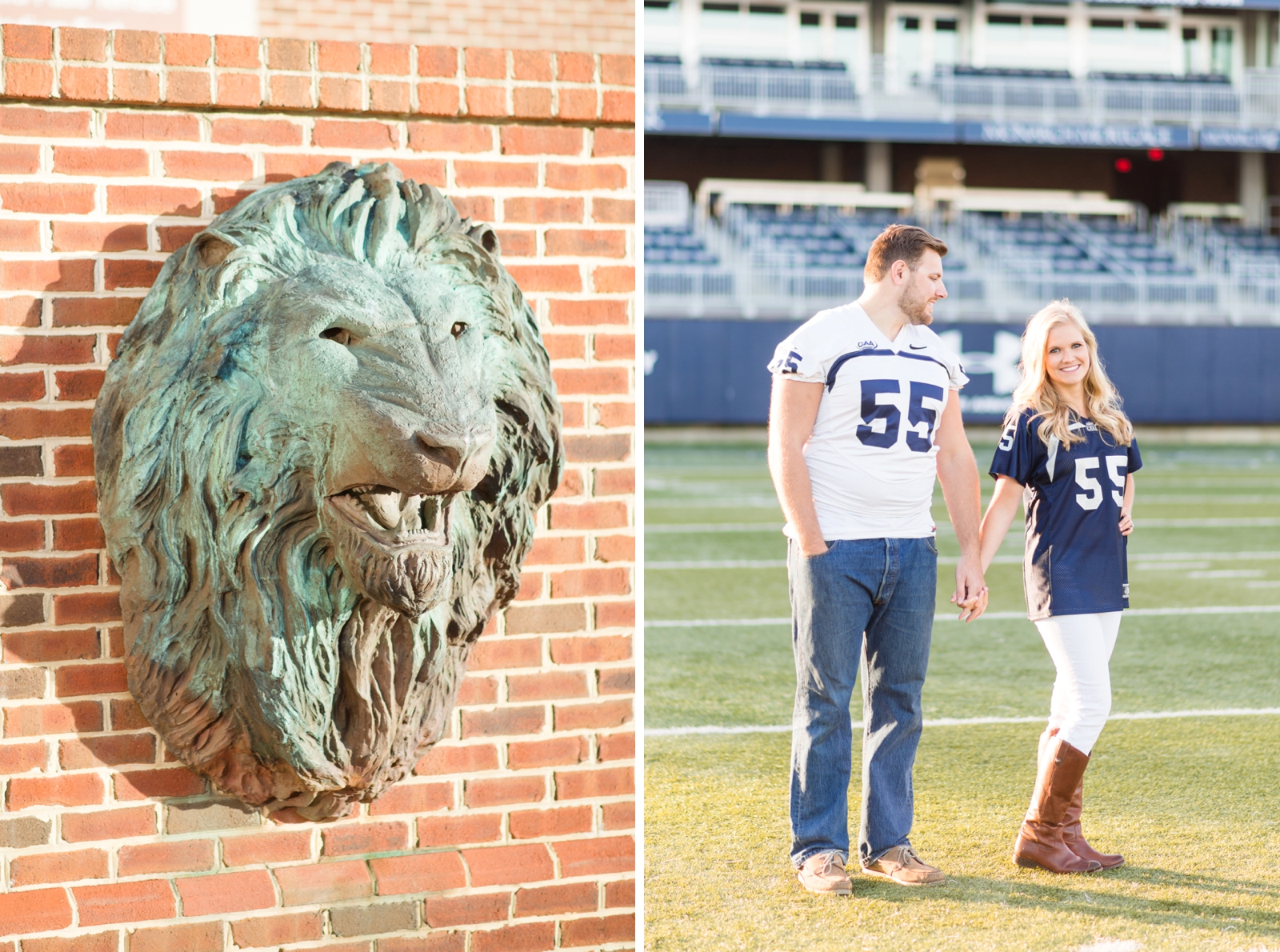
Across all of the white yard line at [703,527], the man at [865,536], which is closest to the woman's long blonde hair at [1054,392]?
the man at [865,536]

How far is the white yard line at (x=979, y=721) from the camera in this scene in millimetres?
5820

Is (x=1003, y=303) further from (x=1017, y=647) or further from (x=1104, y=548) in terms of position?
(x=1104, y=548)

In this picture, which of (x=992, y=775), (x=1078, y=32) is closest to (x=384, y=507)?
(x=992, y=775)

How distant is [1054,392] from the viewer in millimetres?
4398

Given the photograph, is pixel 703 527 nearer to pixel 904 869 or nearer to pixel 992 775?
pixel 992 775

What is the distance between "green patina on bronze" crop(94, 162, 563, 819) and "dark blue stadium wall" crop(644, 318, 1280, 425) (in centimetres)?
2028

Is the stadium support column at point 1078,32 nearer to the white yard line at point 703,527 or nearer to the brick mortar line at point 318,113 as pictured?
the white yard line at point 703,527

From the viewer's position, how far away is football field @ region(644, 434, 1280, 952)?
12.4 ft

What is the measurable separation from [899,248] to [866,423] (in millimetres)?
539

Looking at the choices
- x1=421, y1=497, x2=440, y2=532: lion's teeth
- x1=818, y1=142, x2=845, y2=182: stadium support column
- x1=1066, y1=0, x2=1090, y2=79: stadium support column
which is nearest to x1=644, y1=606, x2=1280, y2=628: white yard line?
x1=421, y1=497, x2=440, y2=532: lion's teeth

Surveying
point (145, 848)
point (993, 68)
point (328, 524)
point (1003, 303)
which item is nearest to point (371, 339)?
point (328, 524)

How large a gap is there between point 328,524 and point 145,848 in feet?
2.84

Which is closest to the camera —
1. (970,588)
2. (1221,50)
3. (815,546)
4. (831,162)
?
(815,546)

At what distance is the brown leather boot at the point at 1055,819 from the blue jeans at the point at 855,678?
399 mm
